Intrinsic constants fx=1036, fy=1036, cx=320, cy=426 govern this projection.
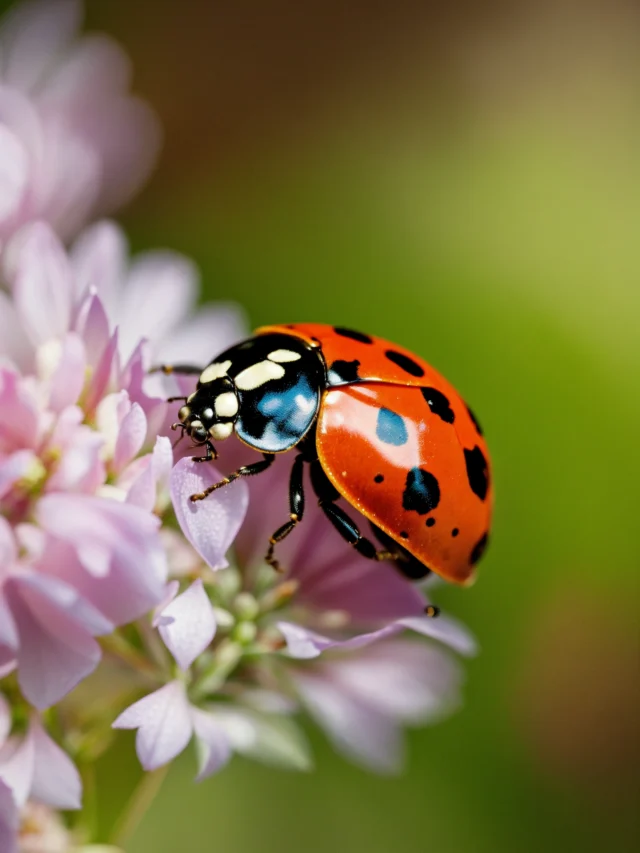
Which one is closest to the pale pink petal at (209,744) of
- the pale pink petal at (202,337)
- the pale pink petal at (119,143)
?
the pale pink petal at (202,337)

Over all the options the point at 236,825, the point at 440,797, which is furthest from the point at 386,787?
the point at 236,825

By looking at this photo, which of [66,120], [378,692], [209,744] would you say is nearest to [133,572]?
[209,744]

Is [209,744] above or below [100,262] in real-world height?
below

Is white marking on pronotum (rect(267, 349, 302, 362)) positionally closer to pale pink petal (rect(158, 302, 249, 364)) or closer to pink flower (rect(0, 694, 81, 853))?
pale pink petal (rect(158, 302, 249, 364))

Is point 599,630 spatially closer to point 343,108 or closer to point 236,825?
point 236,825

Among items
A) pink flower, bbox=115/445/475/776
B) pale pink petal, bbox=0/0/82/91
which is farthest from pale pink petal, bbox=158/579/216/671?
pale pink petal, bbox=0/0/82/91

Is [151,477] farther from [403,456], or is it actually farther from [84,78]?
[84,78]

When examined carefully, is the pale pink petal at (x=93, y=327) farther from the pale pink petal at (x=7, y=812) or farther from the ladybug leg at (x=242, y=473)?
the pale pink petal at (x=7, y=812)
